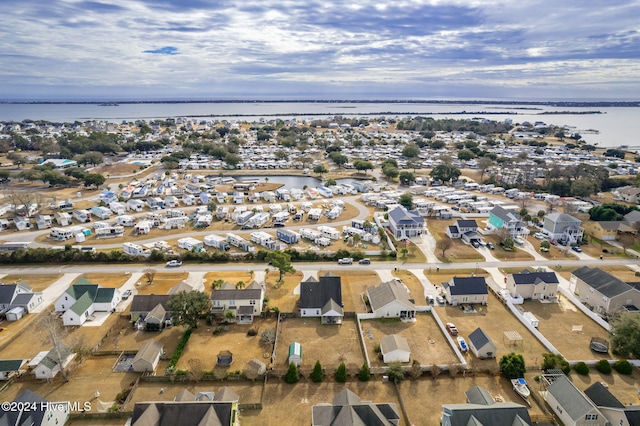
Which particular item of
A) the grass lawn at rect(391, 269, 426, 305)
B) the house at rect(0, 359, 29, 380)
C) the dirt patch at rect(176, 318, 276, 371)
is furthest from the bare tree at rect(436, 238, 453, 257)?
the house at rect(0, 359, 29, 380)

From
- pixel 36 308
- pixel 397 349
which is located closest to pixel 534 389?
pixel 397 349

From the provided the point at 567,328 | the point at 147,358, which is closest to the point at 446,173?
the point at 567,328

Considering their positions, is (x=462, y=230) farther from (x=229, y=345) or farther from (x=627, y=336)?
(x=229, y=345)

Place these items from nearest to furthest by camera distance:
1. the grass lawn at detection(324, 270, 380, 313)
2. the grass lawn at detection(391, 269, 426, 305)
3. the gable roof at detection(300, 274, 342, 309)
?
1. the gable roof at detection(300, 274, 342, 309)
2. the grass lawn at detection(324, 270, 380, 313)
3. the grass lawn at detection(391, 269, 426, 305)

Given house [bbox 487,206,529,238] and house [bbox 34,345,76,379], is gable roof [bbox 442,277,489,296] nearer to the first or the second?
house [bbox 487,206,529,238]

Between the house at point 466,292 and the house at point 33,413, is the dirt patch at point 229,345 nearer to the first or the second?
the house at point 33,413

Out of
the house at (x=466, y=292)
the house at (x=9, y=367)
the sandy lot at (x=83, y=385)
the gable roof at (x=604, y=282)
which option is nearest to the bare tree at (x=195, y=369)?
the sandy lot at (x=83, y=385)
